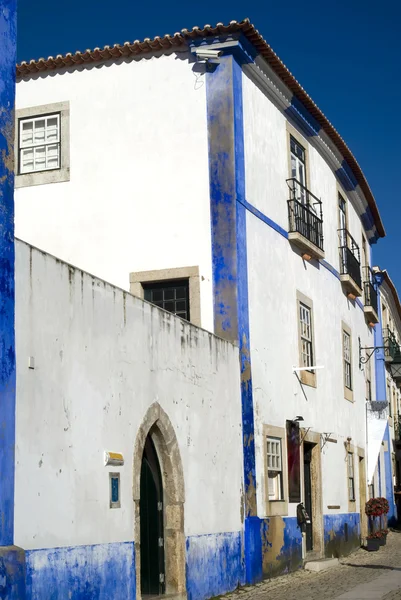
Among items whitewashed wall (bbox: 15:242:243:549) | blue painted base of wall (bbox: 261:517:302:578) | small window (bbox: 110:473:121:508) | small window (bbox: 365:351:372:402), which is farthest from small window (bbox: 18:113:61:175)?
small window (bbox: 365:351:372:402)

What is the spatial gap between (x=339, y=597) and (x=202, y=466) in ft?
7.56

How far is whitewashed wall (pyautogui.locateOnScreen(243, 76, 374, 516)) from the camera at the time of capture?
15523mm

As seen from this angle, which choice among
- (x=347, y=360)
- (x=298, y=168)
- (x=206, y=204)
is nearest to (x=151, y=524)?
(x=206, y=204)

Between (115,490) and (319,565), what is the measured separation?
743 centimetres

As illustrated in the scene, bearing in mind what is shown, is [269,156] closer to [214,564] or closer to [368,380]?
[214,564]

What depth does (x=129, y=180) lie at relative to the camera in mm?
15602

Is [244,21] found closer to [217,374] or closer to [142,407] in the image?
[217,374]

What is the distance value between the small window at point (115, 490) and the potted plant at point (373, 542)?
12.1 metres

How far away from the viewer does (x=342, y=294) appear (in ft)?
70.9

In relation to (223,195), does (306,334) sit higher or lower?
lower

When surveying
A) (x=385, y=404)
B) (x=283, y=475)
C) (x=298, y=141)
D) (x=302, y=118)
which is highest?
(x=302, y=118)

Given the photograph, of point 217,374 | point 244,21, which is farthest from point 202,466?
point 244,21

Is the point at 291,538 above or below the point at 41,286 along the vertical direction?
below

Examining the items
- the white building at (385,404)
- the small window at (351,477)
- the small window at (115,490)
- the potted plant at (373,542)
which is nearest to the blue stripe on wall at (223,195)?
the small window at (115,490)
